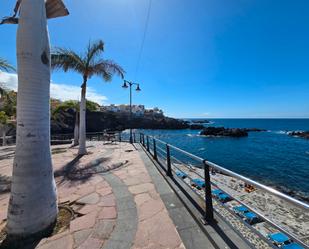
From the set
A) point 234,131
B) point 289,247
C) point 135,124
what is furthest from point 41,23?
point 135,124

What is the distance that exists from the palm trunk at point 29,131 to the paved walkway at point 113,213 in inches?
17.7

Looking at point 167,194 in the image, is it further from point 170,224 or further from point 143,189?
point 170,224

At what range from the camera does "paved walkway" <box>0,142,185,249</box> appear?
2.51 meters

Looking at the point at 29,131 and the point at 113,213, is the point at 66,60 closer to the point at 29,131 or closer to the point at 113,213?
the point at 29,131

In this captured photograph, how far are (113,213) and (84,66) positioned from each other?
7.82 metres

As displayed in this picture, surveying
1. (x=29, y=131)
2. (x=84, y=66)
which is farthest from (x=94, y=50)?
(x=29, y=131)

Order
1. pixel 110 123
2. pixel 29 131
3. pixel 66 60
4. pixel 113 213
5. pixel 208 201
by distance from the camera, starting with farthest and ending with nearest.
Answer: pixel 110 123 → pixel 66 60 → pixel 113 213 → pixel 208 201 → pixel 29 131

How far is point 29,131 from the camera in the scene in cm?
265

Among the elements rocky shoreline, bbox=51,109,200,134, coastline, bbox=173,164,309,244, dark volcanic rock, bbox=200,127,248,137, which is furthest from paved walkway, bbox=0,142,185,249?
dark volcanic rock, bbox=200,127,248,137

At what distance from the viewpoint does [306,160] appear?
2356cm

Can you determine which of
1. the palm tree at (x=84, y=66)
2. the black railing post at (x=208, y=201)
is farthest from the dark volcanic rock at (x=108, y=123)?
the black railing post at (x=208, y=201)

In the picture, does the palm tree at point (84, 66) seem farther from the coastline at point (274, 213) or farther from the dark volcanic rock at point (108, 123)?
the dark volcanic rock at point (108, 123)

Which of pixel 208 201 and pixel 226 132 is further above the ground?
pixel 208 201

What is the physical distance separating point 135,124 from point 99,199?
79589mm
